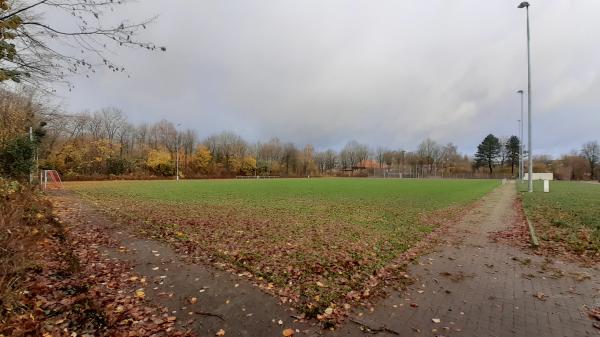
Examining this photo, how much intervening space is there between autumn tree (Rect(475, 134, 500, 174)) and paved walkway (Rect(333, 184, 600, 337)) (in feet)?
441

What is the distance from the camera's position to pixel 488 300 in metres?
5.50

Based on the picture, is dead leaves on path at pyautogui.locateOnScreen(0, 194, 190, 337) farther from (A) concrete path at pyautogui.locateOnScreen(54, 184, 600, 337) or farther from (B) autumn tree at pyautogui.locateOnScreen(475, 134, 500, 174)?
(B) autumn tree at pyautogui.locateOnScreen(475, 134, 500, 174)

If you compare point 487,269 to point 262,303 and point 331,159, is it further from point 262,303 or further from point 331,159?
point 331,159

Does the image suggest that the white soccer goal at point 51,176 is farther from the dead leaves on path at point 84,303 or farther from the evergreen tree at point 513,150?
the evergreen tree at point 513,150

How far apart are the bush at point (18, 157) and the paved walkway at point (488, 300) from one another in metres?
20.1

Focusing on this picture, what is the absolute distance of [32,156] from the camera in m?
20.9

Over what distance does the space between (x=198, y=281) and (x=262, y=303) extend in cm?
151

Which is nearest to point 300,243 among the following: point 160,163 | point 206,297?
point 206,297

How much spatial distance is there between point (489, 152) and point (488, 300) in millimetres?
138419

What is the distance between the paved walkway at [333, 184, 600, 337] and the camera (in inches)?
177

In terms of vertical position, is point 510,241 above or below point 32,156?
below

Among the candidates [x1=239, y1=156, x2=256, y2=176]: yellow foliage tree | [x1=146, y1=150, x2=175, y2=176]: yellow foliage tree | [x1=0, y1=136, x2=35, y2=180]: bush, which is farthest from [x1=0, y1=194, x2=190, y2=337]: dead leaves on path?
[x1=239, y1=156, x2=256, y2=176]: yellow foliage tree

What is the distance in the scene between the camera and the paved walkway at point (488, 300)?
4508mm

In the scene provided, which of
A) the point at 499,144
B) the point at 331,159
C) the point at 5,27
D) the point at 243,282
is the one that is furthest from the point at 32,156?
the point at 499,144
